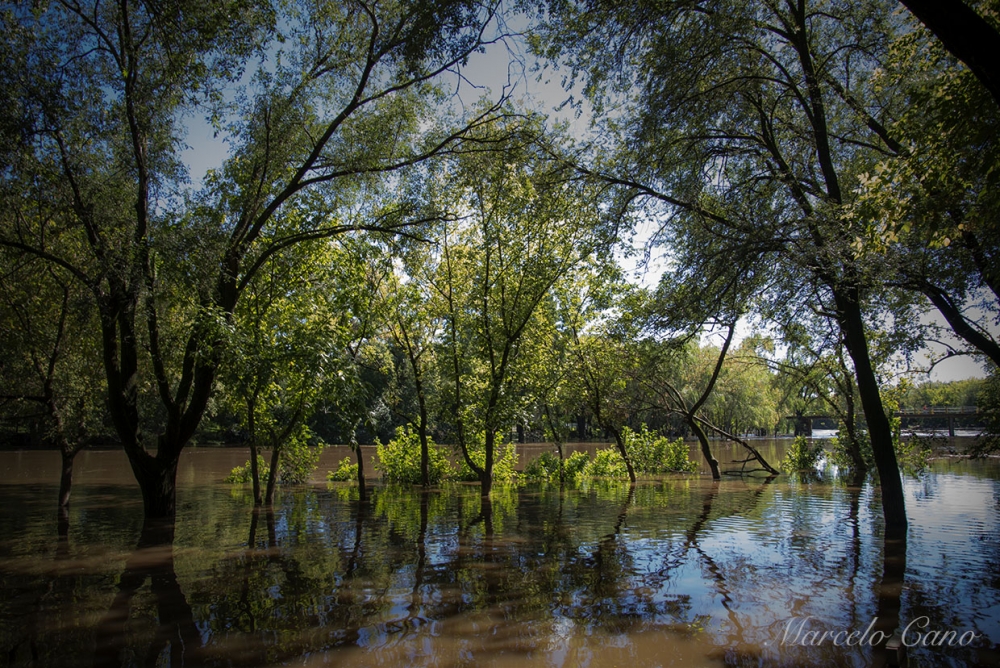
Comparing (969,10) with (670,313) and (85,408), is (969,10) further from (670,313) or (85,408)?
(85,408)

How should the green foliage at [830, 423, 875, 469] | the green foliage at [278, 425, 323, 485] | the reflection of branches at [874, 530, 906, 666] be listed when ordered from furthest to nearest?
the green foliage at [830, 423, 875, 469] → the green foliage at [278, 425, 323, 485] → the reflection of branches at [874, 530, 906, 666]

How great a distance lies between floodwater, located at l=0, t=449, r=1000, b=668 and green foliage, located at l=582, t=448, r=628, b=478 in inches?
379

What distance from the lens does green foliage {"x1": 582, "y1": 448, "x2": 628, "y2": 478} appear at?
23.5 metres

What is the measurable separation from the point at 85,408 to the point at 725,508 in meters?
16.0

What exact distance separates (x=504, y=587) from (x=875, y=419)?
7736mm

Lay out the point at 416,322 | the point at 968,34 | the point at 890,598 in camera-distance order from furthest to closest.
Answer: the point at 416,322 → the point at 890,598 → the point at 968,34

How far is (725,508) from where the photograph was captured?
13.9 m

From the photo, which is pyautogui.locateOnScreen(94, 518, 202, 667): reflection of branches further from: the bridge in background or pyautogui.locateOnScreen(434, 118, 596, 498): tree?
the bridge in background

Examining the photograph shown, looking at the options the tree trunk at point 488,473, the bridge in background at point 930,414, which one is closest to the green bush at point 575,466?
the tree trunk at point 488,473

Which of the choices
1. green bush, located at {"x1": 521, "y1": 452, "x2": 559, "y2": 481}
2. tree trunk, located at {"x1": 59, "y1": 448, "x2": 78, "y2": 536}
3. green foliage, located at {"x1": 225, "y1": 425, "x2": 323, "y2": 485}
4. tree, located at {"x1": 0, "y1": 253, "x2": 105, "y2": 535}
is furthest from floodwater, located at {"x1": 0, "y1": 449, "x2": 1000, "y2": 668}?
green bush, located at {"x1": 521, "y1": 452, "x2": 559, "y2": 481}

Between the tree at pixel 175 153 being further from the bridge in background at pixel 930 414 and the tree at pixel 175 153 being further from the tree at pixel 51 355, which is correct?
the bridge in background at pixel 930 414

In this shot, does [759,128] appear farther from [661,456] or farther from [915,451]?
[661,456]

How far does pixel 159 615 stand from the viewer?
20.6 ft

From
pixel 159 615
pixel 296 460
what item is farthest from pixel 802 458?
pixel 159 615
